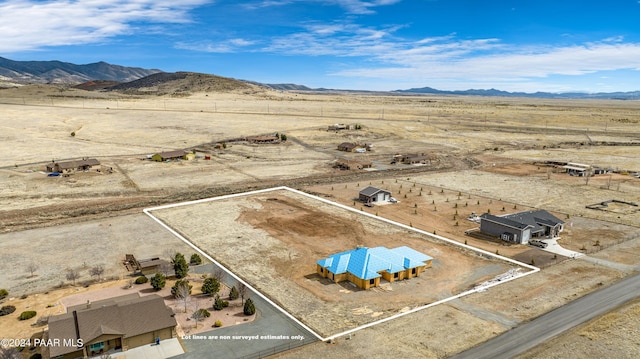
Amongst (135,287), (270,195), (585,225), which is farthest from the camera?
(270,195)

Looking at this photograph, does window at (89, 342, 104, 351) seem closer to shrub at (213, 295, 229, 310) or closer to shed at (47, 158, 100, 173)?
shrub at (213, 295, 229, 310)

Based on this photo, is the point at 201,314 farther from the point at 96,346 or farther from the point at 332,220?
the point at 332,220

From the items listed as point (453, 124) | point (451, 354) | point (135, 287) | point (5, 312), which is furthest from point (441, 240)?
point (453, 124)

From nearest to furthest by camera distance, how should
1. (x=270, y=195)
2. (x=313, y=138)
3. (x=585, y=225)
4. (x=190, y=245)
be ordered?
(x=190, y=245) → (x=585, y=225) → (x=270, y=195) → (x=313, y=138)

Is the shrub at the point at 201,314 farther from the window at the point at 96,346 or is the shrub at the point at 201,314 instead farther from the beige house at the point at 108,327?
the window at the point at 96,346

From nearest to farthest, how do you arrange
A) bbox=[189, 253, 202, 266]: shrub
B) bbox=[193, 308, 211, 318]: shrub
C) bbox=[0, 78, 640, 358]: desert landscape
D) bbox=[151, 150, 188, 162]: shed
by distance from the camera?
bbox=[193, 308, 211, 318]: shrub < bbox=[0, 78, 640, 358]: desert landscape < bbox=[189, 253, 202, 266]: shrub < bbox=[151, 150, 188, 162]: shed

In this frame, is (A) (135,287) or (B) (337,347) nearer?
(B) (337,347)

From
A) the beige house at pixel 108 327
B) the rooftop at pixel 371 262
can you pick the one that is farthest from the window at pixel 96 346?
the rooftop at pixel 371 262

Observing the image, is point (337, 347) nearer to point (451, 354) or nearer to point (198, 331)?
point (451, 354)

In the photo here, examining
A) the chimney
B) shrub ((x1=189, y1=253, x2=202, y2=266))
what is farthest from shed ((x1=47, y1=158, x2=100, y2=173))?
the chimney
